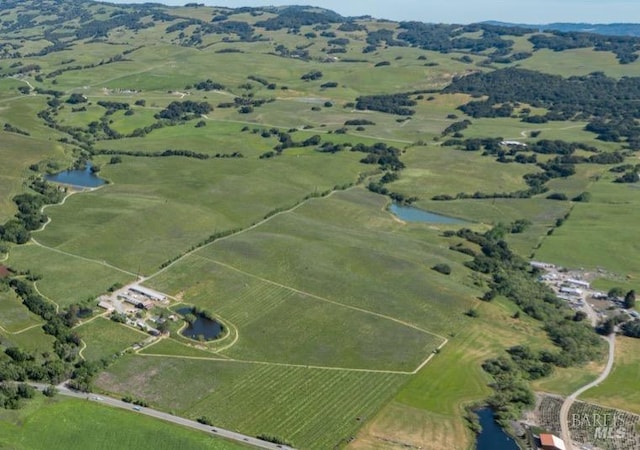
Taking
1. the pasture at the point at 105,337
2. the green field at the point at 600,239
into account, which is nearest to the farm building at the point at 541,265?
the green field at the point at 600,239

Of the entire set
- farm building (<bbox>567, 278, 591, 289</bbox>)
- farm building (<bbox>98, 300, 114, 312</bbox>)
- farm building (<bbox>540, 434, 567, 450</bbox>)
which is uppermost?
farm building (<bbox>98, 300, 114, 312</bbox>)

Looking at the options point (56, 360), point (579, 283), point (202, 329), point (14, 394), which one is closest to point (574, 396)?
point (579, 283)

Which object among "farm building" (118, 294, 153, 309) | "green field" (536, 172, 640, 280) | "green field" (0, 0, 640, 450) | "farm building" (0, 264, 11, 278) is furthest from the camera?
"green field" (536, 172, 640, 280)

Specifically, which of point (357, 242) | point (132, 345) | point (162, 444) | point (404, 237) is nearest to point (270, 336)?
point (132, 345)

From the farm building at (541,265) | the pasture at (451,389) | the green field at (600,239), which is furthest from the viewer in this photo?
the green field at (600,239)

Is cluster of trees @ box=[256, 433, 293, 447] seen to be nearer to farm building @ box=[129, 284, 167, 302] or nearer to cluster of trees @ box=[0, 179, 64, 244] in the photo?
farm building @ box=[129, 284, 167, 302]

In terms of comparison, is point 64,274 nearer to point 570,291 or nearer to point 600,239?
point 570,291

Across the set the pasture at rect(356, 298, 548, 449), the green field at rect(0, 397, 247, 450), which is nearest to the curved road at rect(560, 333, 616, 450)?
the pasture at rect(356, 298, 548, 449)

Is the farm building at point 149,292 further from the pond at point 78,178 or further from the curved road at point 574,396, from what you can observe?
the pond at point 78,178
